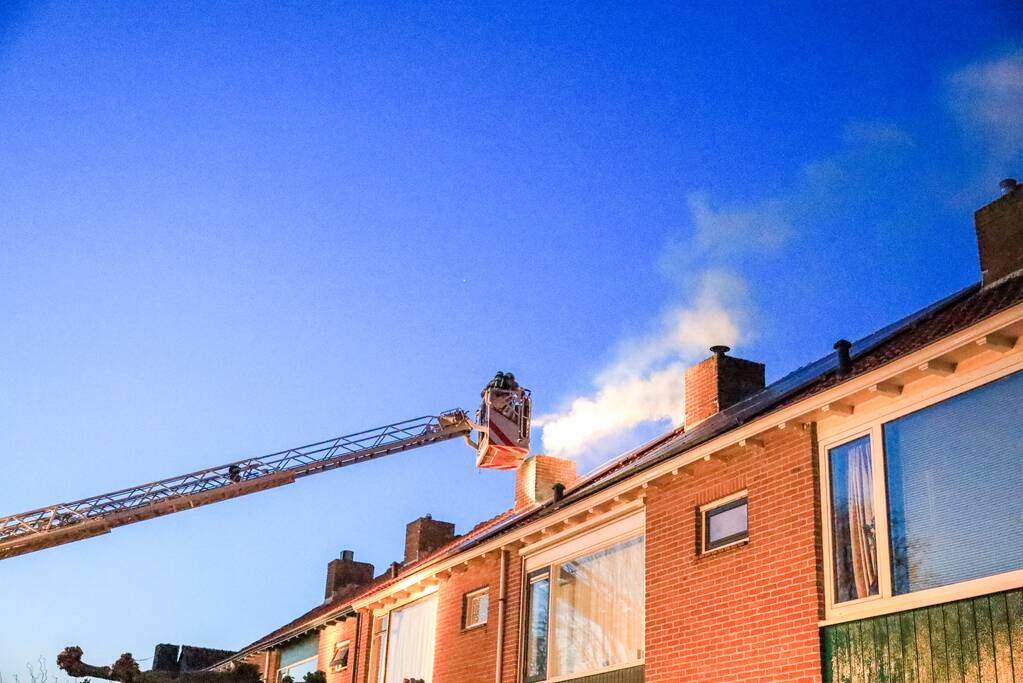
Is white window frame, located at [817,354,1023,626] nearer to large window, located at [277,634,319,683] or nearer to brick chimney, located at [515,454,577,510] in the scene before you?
brick chimney, located at [515,454,577,510]

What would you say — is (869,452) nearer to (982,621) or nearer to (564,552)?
(982,621)

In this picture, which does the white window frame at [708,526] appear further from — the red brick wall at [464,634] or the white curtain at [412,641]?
Answer: the white curtain at [412,641]

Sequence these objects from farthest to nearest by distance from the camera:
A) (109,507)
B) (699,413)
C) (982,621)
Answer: (109,507), (699,413), (982,621)

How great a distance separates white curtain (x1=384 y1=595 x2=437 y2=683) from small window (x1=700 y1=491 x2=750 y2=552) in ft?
29.7

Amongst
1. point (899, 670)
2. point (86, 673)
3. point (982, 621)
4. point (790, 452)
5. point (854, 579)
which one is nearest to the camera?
point (982, 621)

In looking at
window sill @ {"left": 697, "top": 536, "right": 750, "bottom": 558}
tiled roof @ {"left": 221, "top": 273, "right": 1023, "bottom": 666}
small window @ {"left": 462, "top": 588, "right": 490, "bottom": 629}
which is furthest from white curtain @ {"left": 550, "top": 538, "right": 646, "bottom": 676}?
small window @ {"left": 462, "top": 588, "right": 490, "bottom": 629}

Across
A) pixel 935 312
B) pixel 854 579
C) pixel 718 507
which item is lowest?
pixel 854 579

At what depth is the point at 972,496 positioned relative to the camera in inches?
448

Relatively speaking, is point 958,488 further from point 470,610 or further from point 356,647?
point 356,647

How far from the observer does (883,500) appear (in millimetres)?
12430

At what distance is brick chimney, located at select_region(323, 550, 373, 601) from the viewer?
39.3 metres

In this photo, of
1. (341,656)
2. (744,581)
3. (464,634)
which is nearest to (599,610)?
(744,581)

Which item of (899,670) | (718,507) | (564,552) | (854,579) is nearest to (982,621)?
(899,670)

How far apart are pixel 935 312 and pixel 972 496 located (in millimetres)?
4232
